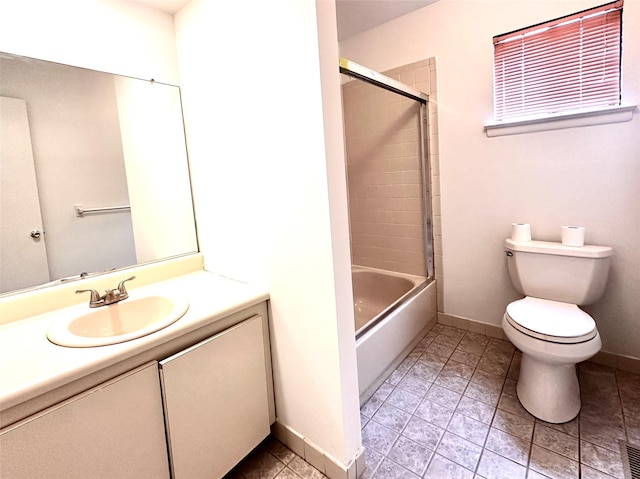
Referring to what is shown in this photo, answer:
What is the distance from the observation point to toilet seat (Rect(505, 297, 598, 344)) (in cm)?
146

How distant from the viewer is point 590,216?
6.07 feet

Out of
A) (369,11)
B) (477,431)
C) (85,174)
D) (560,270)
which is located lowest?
(477,431)

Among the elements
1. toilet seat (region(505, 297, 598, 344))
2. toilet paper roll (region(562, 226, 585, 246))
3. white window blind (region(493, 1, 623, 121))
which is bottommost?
toilet seat (region(505, 297, 598, 344))

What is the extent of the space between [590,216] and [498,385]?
1.09 meters

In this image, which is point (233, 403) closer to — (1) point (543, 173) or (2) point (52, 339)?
(2) point (52, 339)

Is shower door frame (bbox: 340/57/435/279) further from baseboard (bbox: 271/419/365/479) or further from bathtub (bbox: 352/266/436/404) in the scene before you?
baseboard (bbox: 271/419/365/479)

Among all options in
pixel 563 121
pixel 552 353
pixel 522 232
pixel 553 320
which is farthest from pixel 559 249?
pixel 563 121

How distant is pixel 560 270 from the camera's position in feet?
5.88

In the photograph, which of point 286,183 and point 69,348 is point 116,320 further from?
point 286,183

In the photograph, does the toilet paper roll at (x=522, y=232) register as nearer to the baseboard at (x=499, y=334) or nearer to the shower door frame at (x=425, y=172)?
the shower door frame at (x=425, y=172)

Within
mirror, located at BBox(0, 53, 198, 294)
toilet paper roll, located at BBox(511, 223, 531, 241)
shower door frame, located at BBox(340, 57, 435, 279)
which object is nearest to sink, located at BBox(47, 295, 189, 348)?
mirror, located at BBox(0, 53, 198, 294)

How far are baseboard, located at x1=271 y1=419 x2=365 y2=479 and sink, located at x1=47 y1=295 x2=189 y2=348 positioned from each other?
2.42 ft

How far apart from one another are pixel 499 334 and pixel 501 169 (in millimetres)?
1142

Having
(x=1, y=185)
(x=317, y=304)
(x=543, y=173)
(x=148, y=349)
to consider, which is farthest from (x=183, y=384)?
(x=543, y=173)
